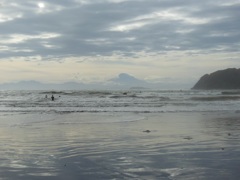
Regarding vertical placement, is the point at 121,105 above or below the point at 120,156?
below

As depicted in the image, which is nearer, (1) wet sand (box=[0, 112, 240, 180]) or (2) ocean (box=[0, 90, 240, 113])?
(1) wet sand (box=[0, 112, 240, 180])

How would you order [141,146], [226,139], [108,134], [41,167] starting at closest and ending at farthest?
[41,167], [141,146], [226,139], [108,134]

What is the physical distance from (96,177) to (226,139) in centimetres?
632

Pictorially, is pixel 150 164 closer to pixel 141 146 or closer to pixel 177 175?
pixel 177 175

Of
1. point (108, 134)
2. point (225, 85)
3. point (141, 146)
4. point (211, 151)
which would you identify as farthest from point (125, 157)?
point (225, 85)

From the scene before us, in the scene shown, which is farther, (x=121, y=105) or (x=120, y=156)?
(x=121, y=105)

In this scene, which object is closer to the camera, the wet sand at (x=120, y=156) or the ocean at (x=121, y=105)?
the wet sand at (x=120, y=156)

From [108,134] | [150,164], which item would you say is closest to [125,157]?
[150,164]

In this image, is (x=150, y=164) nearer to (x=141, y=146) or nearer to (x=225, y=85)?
(x=141, y=146)

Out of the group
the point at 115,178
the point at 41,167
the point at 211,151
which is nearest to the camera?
the point at 115,178

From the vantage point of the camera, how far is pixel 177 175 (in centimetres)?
655

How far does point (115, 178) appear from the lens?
21.0ft

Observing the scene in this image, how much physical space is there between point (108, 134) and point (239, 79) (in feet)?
651

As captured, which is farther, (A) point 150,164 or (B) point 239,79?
(B) point 239,79
